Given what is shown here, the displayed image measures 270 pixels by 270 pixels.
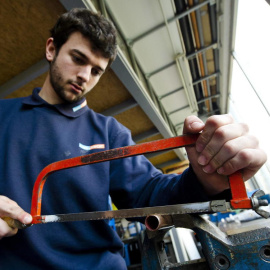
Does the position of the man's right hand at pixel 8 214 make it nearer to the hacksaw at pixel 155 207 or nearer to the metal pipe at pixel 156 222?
the hacksaw at pixel 155 207

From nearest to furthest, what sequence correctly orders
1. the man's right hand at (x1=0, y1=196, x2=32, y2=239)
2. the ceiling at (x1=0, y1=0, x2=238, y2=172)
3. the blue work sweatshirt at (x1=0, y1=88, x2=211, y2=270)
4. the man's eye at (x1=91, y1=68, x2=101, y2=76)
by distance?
the man's right hand at (x1=0, y1=196, x2=32, y2=239)
the blue work sweatshirt at (x1=0, y1=88, x2=211, y2=270)
the man's eye at (x1=91, y1=68, x2=101, y2=76)
the ceiling at (x1=0, y1=0, x2=238, y2=172)

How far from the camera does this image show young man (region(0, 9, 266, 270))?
2.02 feet

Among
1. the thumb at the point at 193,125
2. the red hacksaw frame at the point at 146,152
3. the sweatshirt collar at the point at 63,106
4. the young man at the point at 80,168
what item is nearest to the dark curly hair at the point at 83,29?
the young man at the point at 80,168

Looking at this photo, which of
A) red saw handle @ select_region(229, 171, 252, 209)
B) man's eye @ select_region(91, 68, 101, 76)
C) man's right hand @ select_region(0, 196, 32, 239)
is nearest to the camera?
red saw handle @ select_region(229, 171, 252, 209)

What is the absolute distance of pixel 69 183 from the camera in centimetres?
102

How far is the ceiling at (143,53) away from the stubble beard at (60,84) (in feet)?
1.54

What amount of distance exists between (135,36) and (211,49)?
5.47 feet

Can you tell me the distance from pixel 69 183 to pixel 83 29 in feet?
3.28

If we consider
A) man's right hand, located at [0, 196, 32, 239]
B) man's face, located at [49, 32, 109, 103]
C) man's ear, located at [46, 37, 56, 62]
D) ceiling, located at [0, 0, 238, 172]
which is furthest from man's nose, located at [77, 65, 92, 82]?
man's right hand, located at [0, 196, 32, 239]

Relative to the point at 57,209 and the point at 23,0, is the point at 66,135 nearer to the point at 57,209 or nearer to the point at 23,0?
the point at 57,209

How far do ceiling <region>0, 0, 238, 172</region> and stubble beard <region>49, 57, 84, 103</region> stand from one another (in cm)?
47

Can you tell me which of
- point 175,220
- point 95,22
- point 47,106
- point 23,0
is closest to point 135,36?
point 95,22

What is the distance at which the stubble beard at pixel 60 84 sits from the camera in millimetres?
1248

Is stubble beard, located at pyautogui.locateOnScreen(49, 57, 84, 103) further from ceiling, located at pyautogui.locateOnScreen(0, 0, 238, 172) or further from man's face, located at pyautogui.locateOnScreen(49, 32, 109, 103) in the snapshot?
ceiling, located at pyautogui.locateOnScreen(0, 0, 238, 172)
